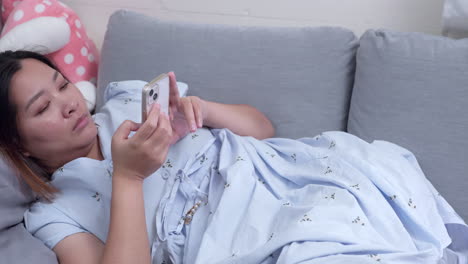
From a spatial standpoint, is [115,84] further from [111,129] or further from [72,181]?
[72,181]

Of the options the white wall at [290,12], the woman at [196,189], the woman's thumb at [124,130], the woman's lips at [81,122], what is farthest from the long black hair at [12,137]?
the white wall at [290,12]

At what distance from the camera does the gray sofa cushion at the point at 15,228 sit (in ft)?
2.65

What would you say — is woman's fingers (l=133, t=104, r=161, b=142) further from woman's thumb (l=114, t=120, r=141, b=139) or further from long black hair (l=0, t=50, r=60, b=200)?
long black hair (l=0, t=50, r=60, b=200)

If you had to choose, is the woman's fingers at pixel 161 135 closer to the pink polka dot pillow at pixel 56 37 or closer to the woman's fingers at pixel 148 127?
the woman's fingers at pixel 148 127

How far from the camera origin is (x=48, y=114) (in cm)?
91

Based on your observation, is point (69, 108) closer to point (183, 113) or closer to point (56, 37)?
point (183, 113)

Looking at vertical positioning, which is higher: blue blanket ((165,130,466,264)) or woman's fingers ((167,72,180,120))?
woman's fingers ((167,72,180,120))

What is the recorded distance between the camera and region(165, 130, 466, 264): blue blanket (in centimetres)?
77

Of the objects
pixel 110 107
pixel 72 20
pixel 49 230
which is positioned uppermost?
pixel 72 20


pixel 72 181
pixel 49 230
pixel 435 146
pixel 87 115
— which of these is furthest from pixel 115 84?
pixel 435 146

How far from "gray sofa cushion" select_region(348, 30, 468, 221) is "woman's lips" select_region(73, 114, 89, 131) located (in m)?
0.66

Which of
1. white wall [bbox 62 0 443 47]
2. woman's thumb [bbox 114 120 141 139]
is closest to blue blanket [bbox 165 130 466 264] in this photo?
woman's thumb [bbox 114 120 141 139]

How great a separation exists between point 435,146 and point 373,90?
19cm

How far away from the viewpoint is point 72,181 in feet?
3.07
